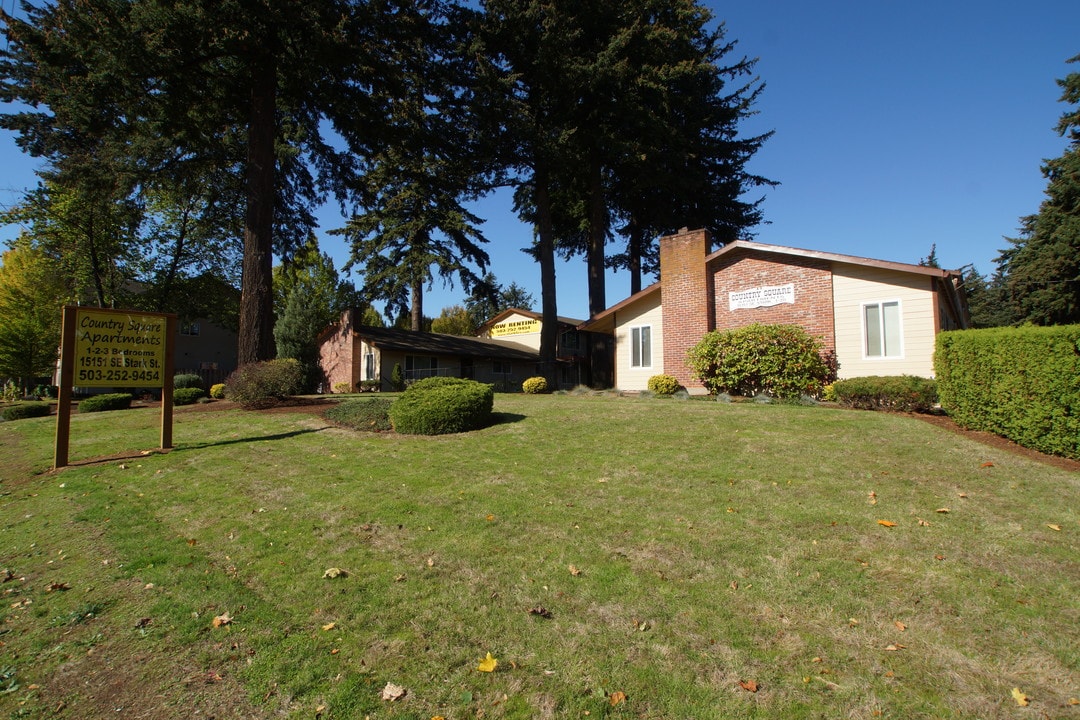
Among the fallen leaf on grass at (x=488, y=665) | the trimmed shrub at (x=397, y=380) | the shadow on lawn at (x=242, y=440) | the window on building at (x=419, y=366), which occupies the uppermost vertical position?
the window on building at (x=419, y=366)

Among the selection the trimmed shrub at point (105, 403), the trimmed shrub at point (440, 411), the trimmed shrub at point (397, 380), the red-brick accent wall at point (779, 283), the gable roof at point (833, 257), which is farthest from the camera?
the trimmed shrub at point (397, 380)

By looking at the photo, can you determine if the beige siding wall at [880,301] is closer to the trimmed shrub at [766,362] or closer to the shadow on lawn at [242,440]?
the trimmed shrub at [766,362]

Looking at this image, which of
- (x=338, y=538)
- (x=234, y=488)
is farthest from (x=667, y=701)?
(x=234, y=488)

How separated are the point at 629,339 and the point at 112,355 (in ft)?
50.9

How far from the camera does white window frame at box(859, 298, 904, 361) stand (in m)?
14.1

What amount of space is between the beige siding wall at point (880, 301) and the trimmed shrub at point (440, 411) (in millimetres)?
10796

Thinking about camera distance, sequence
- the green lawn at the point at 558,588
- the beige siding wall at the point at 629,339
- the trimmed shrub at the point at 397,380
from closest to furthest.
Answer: the green lawn at the point at 558,588
the beige siding wall at the point at 629,339
the trimmed shrub at the point at 397,380

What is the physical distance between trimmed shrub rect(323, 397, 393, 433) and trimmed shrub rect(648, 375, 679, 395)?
897cm

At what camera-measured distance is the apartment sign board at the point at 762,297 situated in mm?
16047

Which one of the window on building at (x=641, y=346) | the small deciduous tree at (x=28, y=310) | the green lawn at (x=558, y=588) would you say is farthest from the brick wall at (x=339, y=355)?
the green lawn at (x=558, y=588)

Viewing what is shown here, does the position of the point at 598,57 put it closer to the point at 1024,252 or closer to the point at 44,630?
the point at 44,630

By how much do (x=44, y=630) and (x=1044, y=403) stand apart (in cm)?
1151

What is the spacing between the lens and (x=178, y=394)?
17.8 meters

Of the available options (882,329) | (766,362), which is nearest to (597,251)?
(766,362)
